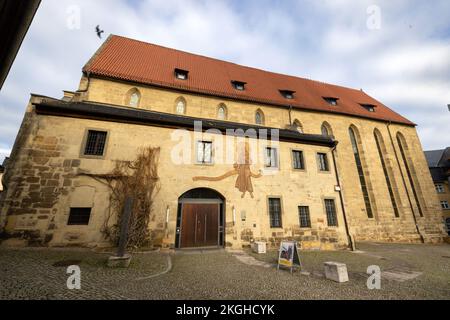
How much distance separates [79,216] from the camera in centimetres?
727

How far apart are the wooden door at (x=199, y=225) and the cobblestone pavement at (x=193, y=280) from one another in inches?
75.0

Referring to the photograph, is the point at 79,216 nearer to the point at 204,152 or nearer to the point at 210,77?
the point at 204,152

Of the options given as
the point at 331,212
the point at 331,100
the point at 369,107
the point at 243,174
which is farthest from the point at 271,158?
the point at 369,107

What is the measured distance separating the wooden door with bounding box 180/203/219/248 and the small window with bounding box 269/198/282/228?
2.89 meters

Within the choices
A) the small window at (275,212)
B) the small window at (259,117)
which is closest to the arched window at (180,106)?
the small window at (259,117)

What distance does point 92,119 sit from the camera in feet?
27.3

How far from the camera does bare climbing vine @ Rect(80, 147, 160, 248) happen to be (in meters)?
7.37

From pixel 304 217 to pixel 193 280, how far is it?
296 inches

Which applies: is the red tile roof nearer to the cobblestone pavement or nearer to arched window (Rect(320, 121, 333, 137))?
arched window (Rect(320, 121, 333, 137))

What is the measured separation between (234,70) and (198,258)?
702 inches

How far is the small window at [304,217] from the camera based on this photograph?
32.4 feet

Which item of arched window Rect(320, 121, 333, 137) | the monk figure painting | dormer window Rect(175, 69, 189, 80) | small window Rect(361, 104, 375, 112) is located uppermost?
small window Rect(361, 104, 375, 112)

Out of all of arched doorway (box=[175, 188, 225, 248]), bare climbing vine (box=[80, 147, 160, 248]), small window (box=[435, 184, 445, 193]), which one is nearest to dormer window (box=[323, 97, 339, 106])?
arched doorway (box=[175, 188, 225, 248])

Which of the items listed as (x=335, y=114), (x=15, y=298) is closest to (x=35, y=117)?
(x=15, y=298)
